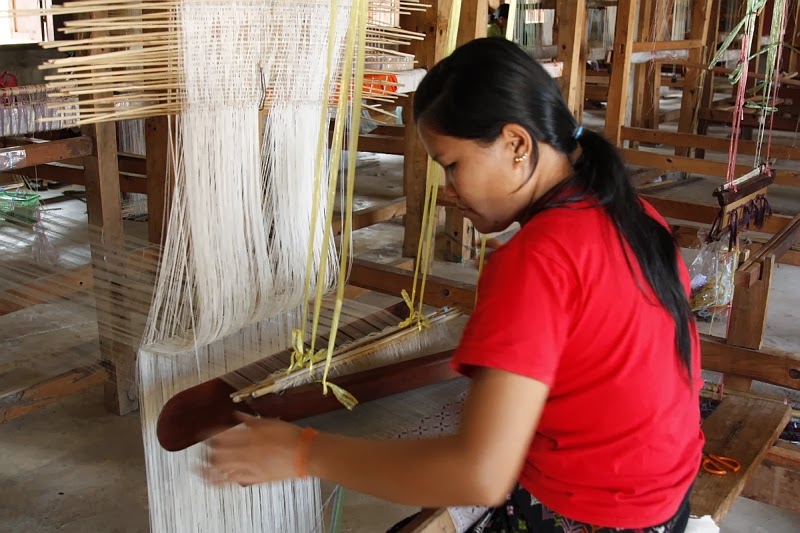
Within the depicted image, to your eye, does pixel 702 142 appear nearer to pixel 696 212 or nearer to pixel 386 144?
pixel 696 212

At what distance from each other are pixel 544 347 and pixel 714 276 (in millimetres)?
1856

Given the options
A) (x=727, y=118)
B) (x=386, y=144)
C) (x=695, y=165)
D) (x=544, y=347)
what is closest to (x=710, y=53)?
(x=727, y=118)

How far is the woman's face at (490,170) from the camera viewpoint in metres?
0.89

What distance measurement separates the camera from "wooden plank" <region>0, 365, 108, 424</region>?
8.10 feet

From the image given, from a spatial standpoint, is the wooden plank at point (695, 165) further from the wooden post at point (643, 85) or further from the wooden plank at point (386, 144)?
the wooden post at point (643, 85)

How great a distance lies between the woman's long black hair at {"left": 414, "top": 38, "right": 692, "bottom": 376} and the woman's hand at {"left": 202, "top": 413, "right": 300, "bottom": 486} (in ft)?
1.27

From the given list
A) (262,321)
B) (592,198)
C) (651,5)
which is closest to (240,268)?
(262,321)

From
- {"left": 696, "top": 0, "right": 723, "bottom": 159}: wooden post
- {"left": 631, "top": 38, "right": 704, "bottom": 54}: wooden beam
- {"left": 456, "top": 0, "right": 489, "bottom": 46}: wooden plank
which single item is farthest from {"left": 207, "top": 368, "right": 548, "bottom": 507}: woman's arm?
{"left": 696, "top": 0, "right": 723, "bottom": 159}: wooden post

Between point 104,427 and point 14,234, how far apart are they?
0.73 metres

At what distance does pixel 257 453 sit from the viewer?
931 millimetres

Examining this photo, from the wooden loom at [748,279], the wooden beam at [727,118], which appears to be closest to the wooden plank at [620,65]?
the wooden loom at [748,279]

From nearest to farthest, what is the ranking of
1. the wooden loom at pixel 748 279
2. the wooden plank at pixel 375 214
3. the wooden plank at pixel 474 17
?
the wooden loom at pixel 748 279, the wooden plank at pixel 474 17, the wooden plank at pixel 375 214

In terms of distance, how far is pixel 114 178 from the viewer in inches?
101

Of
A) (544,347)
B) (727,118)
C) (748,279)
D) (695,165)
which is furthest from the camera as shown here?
(727,118)
